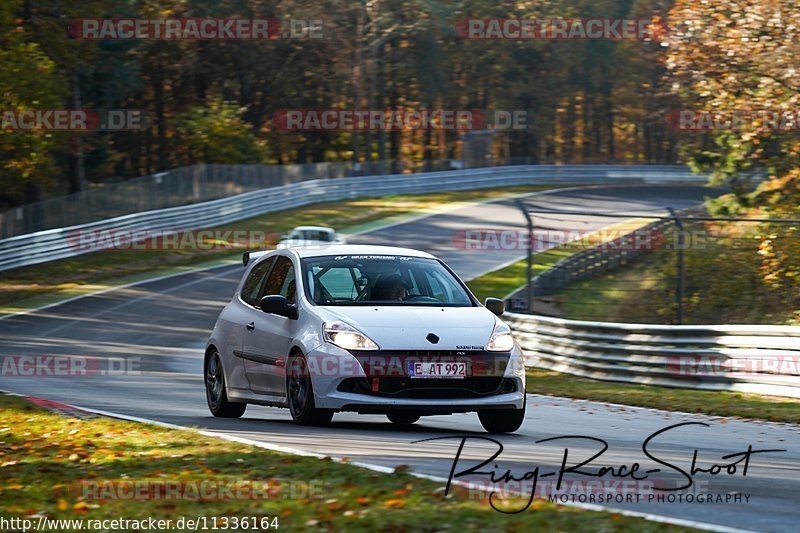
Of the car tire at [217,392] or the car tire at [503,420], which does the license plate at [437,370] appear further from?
the car tire at [217,392]

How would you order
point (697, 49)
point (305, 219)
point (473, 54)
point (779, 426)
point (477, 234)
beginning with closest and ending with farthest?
point (779, 426), point (697, 49), point (477, 234), point (305, 219), point (473, 54)

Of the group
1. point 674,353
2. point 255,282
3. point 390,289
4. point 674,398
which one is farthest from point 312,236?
point 390,289

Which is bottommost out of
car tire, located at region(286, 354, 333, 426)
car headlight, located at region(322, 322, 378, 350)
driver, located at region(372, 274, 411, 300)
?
car tire, located at region(286, 354, 333, 426)

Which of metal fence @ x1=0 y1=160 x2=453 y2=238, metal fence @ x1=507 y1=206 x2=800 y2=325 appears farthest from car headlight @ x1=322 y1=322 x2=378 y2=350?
metal fence @ x1=0 y1=160 x2=453 y2=238

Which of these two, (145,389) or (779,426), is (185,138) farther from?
(779,426)

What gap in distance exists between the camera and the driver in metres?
12.0

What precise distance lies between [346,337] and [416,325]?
1.88 feet

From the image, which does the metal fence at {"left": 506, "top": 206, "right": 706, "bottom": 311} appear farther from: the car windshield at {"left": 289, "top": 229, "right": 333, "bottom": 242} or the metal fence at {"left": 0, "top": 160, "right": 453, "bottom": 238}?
the metal fence at {"left": 0, "top": 160, "right": 453, "bottom": 238}

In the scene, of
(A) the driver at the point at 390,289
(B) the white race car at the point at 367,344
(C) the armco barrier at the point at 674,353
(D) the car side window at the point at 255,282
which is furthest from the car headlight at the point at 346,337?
(C) the armco barrier at the point at 674,353

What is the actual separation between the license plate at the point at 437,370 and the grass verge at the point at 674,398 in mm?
4190

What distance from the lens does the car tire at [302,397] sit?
443 inches

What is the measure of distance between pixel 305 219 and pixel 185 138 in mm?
16259

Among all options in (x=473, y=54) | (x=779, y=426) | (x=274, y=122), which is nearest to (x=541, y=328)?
(x=779, y=426)

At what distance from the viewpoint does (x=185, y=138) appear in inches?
2621
